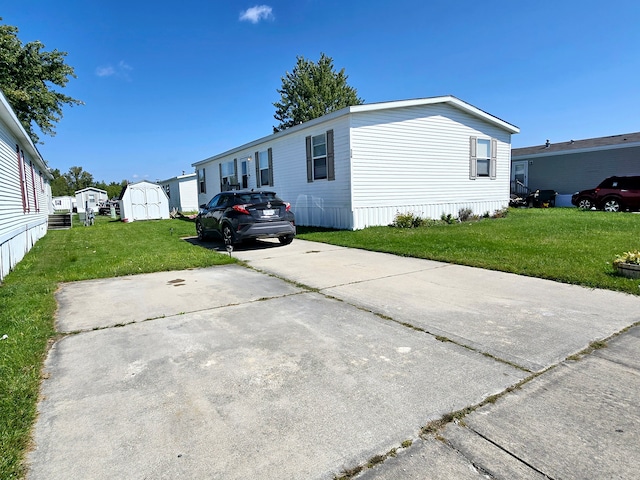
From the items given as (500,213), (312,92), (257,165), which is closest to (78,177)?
(312,92)

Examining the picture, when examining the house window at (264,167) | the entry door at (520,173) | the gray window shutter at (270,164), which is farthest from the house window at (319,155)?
the entry door at (520,173)

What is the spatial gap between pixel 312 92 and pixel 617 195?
33428 mm

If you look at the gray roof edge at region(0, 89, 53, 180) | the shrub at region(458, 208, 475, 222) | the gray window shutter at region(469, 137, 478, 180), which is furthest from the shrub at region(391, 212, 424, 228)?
the gray roof edge at region(0, 89, 53, 180)

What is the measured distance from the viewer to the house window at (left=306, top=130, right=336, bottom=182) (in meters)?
13.0

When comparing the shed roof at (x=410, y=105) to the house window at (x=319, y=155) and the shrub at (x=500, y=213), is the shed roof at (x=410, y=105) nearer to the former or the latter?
the house window at (x=319, y=155)

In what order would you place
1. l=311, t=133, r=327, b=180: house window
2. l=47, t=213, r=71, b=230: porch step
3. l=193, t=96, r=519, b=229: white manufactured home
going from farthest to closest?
l=47, t=213, r=71, b=230: porch step < l=311, t=133, r=327, b=180: house window < l=193, t=96, r=519, b=229: white manufactured home

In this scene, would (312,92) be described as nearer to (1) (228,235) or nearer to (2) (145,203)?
(2) (145,203)

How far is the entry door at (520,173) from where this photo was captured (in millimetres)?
24672

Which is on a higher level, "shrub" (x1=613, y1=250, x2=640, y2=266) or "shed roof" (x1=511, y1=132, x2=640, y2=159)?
"shed roof" (x1=511, y1=132, x2=640, y2=159)

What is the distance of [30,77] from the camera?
75.7 feet

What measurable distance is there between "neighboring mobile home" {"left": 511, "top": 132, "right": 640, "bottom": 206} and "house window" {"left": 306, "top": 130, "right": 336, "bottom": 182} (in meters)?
16.5

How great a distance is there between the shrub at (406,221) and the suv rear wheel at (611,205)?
35.7 ft

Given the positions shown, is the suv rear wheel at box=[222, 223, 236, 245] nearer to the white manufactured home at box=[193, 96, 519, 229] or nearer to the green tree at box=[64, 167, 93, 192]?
the white manufactured home at box=[193, 96, 519, 229]

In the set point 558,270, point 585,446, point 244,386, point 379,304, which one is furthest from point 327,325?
point 558,270
